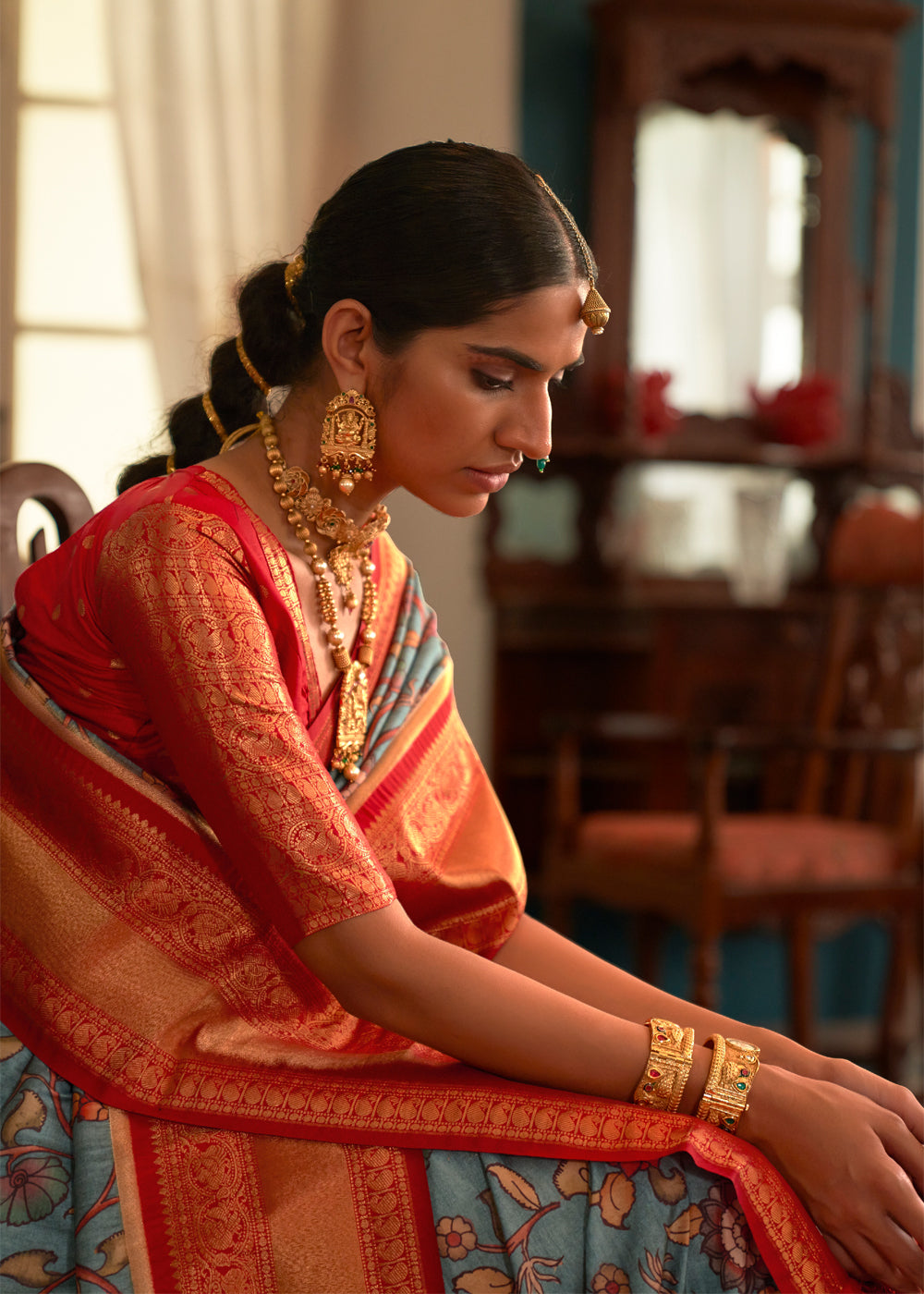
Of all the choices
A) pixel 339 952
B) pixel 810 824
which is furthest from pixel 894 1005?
pixel 339 952

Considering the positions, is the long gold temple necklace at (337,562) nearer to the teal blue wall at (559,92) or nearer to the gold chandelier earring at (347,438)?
the gold chandelier earring at (347,438)

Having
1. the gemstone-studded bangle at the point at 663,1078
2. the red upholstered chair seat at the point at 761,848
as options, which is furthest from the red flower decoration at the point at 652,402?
the gemstone-studded bangle at the point at 663,1078

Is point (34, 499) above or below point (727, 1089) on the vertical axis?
above

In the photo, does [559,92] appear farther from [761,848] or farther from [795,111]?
[761,848]

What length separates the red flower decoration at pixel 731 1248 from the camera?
35.1 inches

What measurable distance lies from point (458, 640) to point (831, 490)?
42.9 inches

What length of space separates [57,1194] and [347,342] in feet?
2.27

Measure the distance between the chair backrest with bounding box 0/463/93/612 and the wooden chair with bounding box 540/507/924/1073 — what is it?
1.60 metres

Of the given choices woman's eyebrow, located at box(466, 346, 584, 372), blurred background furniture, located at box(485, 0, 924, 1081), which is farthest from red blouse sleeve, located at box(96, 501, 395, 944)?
blurred background furniture, located at box(485, 0, 924, 1081)

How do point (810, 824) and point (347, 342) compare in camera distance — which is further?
point (810, 824)

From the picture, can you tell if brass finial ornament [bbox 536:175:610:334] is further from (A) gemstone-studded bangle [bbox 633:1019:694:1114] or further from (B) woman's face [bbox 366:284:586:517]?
(A) gemstone-studded bangle [bbox 633:1019:694:1114]

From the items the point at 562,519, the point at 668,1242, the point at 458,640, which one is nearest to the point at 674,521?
the point at 562,519

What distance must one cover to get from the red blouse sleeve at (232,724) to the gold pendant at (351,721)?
0.16 meters

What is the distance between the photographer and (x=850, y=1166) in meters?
0.91
